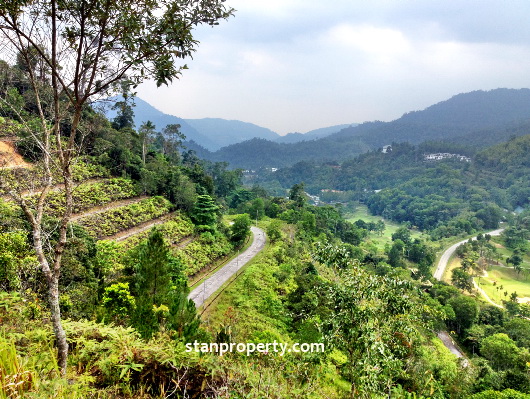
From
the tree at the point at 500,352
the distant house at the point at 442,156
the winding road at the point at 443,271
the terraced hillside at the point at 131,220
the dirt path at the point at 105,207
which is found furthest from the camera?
the distant house at the point at 442,156

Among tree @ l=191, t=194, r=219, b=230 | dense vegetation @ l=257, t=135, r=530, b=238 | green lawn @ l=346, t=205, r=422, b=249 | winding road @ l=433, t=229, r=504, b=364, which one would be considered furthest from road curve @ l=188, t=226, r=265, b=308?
dense vegetation @ l=257, t=135, r=530, b=238

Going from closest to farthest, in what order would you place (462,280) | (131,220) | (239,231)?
(131,220)
(239,231)
(462,280)

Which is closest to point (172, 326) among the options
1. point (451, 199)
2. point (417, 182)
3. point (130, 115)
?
point (130, 115)

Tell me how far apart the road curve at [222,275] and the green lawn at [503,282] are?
101 ft

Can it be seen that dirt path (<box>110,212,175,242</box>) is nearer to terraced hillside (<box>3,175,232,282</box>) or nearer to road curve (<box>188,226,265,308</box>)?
terraced hillside (<box>3,175,232,282</box>)

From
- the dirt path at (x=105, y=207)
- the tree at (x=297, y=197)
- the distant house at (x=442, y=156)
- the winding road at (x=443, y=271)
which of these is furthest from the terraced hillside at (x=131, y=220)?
the distant house at (x=442, y=156)

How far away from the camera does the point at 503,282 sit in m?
40.7

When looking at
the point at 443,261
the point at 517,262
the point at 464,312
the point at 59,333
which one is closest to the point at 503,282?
the point at 517,262

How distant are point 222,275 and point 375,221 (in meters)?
68.2

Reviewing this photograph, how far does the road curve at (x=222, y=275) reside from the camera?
13.7 m

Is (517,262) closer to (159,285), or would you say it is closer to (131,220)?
(131,220)

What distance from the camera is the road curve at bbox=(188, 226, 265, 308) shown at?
13705mm

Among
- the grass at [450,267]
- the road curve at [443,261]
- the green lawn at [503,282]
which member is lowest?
the green lawn at [503,282]

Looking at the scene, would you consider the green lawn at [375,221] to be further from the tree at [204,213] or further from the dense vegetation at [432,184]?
the tree at [204,213]
